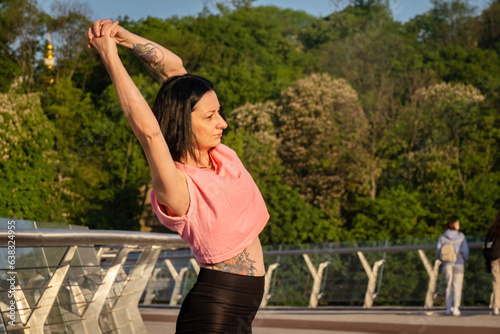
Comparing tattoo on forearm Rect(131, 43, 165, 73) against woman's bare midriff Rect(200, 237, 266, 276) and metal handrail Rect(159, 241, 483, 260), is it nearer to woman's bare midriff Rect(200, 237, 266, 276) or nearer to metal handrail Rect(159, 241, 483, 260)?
woman's bare midriff Rect(200, 237, 266, 276)

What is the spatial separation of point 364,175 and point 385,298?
28727 millimetres

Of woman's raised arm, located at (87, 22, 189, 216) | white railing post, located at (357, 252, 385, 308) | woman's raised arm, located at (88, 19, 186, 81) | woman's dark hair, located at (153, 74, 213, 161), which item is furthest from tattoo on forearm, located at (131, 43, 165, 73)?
white railing post, located at (357, 252, 385, 308)

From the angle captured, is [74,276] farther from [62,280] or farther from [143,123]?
[143,123]

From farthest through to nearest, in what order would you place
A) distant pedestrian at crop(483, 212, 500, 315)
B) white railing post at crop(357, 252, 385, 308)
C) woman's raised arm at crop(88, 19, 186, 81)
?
white railing post at crop(357, 252, 385, 308), distant pedestrian at crop(483, 212, 500, 315), woman's raised arm at crop(88, 19, 186, 81)

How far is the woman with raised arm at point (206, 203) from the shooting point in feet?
8.67

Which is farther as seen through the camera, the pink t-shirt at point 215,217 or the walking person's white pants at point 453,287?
the walking person's white pants at point 453,287

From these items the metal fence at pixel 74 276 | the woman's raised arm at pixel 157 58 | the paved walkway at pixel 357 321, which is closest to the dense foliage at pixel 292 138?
the paved walkway at pixel 357 321

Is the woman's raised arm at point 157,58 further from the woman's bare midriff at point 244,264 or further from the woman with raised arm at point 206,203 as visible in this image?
the woman's bare midriff at point 244,264

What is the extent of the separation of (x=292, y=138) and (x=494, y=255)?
102 ft

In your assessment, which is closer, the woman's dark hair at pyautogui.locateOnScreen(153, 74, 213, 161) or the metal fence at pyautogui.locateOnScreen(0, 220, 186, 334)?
the woman's dark hair at pyautogui.locateOnScreen(153, 74, 213, 161)

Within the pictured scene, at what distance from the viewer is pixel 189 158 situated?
9.36 ft

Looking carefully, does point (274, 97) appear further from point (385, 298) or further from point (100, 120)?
point (385, 298)

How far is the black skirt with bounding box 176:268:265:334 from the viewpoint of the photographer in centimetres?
266

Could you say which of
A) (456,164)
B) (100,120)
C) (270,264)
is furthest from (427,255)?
(100,120)
